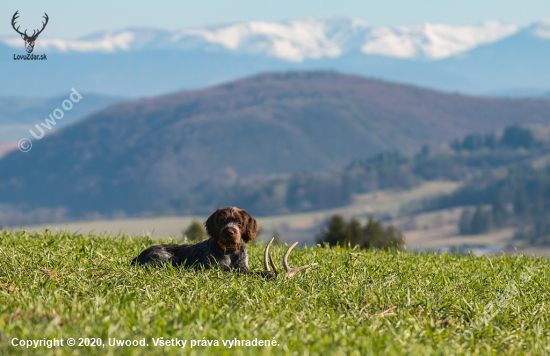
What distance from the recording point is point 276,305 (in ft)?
25.7

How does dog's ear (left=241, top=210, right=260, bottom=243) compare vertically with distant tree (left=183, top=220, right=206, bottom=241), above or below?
below

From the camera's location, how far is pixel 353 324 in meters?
7.18

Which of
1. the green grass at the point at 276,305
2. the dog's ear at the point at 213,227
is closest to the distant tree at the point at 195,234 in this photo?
the green grass at the point at 276,305

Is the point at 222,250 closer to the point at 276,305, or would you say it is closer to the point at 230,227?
the point at 230,227

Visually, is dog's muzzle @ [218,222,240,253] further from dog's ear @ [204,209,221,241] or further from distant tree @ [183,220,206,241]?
distant tree @ [183,220,206,241]

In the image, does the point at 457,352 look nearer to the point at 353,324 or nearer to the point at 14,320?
the point at 353,324

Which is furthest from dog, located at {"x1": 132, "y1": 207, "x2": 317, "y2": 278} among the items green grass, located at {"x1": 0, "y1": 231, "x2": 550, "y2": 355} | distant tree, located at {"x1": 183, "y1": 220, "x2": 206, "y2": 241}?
distant tree, located at {"x1": 183, "y1": 220, "x2": 206, "y2": 241}

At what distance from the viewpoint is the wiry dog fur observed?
9.64m

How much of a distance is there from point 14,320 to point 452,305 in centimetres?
526

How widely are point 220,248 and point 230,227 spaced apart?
0.73 m

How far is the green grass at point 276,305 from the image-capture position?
6000 millimetres

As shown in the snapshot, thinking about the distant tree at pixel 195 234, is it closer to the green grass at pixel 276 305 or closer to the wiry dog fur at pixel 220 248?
the wiry dog fur at pixel 220 248

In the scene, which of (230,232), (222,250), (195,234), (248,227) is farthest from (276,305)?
(195,234)

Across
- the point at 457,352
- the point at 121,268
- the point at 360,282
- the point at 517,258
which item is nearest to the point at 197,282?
the point at 121,268
